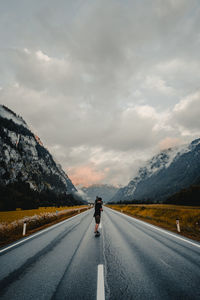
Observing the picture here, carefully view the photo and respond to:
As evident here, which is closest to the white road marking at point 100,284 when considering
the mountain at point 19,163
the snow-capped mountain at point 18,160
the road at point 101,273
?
the road at point 101,273

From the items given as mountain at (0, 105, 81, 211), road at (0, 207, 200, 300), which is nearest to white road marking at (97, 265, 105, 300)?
road at (0, 207, 200, 300)

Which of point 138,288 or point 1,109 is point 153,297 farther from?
point 1,109

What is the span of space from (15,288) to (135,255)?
3.97m

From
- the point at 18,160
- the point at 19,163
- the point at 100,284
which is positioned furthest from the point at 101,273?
the point at 18,160

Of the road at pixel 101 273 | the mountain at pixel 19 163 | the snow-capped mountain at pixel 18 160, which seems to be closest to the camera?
the road at pixel 101 273

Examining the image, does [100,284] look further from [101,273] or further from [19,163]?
[19,163]

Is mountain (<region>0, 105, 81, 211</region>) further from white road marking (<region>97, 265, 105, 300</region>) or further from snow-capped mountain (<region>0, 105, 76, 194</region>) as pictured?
white road marking (<region>97, 265, 105, 300</region>)

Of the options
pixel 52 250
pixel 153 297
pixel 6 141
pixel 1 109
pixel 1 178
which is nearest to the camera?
pixel 153 297

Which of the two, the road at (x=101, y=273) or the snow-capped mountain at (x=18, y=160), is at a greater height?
the snow-capped mountain at (x=18, y=160)

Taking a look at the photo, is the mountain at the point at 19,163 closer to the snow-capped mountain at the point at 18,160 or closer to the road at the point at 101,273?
the snow-capped mountain at the point at 18,160

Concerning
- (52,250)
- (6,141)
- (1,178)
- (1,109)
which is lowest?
(52,250)

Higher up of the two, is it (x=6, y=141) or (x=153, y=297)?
(x=6, y=141)

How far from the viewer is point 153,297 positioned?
2.95 meters

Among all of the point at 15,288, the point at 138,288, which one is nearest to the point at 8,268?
the point at 15,288
